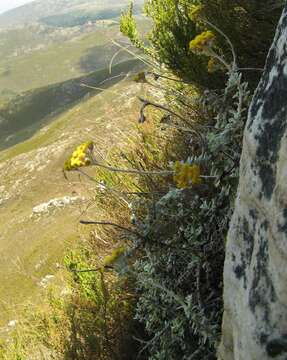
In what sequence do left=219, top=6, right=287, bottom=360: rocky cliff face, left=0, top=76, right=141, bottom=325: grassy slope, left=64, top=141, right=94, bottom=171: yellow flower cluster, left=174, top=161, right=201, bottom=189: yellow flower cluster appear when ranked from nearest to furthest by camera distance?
left=219, top=6, right=287, bottom=360: rocky cliff face
left=174, top=161, right=201, bottom=189: yellow flower cluster
left=64, top=141, right=94, bottom=171: yellow flower cluster
left=0, top=76, right=141, bottom=325: grassy slope

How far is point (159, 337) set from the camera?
300cm

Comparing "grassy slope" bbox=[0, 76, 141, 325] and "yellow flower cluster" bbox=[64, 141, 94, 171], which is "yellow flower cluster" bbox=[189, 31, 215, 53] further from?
"grassy slope" bbox=[0, 76, 141, 325]

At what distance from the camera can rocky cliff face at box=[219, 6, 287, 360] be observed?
156 centimetres

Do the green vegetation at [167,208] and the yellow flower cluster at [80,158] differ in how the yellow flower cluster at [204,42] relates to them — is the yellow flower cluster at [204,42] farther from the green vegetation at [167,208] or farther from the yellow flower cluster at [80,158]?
the yellow flower cluster at [80,158]

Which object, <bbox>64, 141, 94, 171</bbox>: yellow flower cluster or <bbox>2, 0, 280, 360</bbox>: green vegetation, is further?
<bbox>2, 0, 280, 360</bbox>: green vegetation

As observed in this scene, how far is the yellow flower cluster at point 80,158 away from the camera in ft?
8.26

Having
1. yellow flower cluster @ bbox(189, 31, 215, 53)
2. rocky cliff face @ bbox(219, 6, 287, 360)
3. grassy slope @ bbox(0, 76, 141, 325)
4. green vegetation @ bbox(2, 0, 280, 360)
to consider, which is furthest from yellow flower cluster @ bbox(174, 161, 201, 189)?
grassy slope @ bbox(0, 76, 141, 325)

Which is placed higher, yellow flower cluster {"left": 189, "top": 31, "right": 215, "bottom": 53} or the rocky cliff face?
yellow flower cluster {"left": 189, "top": 31, "right": 215, "bottom": 53}

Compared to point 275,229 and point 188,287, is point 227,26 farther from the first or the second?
point 275,229

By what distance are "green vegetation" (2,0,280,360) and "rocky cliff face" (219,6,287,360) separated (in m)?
0.46

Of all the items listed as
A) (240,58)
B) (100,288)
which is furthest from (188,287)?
(240,58)

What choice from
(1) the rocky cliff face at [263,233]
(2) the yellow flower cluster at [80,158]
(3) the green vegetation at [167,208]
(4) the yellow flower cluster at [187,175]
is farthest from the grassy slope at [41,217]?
(1) the rocky cliff face at [263,233]

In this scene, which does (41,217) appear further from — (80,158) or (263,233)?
(263,233)

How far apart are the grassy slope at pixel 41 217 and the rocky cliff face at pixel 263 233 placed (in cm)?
237
